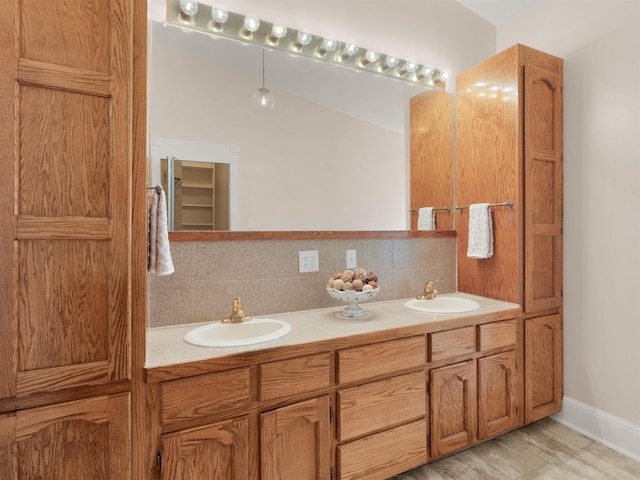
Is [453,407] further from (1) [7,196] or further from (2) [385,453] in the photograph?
(1) [7,196]

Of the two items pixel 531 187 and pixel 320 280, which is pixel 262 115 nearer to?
pixel 320 280

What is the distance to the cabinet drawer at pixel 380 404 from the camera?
1.42 metres

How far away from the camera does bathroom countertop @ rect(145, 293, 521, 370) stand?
3.94 feet

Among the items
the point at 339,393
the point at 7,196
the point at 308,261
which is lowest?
the point at 339,393

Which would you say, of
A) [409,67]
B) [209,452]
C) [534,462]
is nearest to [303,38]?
[409,67]

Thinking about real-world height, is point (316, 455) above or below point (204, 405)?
below

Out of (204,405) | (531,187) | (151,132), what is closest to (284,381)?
(204,405)

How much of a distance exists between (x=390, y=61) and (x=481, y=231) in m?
1.22

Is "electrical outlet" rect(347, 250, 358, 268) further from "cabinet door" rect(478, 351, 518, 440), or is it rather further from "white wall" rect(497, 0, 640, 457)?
"white wall" rect(497, 0, 640, 457)

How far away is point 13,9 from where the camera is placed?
0.95m

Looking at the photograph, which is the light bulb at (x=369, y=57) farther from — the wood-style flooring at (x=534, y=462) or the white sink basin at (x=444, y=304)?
the wood-style flooring at (x=534, y=462)

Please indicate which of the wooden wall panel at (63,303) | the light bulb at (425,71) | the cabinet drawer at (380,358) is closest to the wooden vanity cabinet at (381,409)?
the cabinet drawer at (380,358)

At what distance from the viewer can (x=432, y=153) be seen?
2.38 meters

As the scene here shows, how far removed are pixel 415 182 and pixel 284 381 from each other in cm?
160
